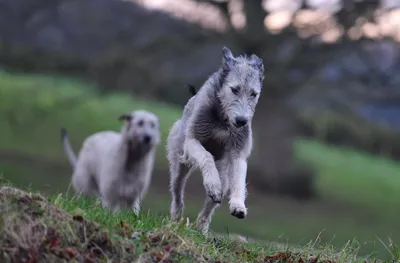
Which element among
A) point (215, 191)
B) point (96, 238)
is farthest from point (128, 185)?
point (96, 238)

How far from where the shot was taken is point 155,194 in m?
20.4

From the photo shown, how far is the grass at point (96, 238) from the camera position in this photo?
17.7 feet

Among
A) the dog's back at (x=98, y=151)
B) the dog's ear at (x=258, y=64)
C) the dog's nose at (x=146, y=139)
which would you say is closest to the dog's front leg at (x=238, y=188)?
the dog's ear at (x=258, y=64)

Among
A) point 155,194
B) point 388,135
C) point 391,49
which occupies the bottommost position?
point 155,194

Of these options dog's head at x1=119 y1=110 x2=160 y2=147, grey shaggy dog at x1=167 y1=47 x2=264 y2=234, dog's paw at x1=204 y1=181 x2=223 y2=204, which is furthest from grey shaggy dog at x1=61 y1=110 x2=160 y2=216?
dog's paw at x1=204 y1=181 x2=223 y2=204

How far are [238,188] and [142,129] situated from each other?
213 inches

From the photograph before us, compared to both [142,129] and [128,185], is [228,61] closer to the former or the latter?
[142,129]

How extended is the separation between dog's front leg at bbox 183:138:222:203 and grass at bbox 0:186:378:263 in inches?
14.7

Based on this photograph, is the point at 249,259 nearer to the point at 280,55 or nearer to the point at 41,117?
the point at 280,55

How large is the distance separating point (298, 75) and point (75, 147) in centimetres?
637

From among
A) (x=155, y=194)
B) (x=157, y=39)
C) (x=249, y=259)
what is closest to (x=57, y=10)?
(x=157, y=39)

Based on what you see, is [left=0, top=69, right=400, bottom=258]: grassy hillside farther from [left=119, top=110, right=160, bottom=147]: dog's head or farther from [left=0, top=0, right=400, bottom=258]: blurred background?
[left=119, top=110, right=160, bottom=147]: dog's head

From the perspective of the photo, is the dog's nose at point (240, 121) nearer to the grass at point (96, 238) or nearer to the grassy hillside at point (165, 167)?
the grass at point (96, 238)

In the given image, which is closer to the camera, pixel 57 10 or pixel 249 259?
pixel 249 259
